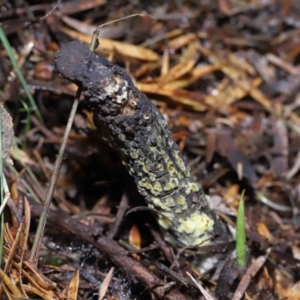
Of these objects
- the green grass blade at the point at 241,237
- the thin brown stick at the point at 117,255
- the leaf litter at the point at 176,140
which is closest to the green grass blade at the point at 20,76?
the leaf litter at the point at 176,140

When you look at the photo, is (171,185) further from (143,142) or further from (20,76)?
(20,76)

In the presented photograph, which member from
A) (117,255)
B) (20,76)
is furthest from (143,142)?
(20,76)

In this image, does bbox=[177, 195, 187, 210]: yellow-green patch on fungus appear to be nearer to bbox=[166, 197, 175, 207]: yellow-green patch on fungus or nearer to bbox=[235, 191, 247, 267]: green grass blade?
bbox=[166, 197, 175, 207]: yellow-green patch on fungus

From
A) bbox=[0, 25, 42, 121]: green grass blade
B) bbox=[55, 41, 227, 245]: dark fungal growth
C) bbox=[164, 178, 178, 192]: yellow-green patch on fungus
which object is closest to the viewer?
bbox=[55, 41, 227, 245]: dark fungal growth

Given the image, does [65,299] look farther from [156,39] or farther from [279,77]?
[279,77]

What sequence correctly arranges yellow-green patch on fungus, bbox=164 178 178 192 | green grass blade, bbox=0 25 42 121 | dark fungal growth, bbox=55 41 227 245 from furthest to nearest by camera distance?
green grass blade, bbox=0 25 42 121 < yellow-green patch on fungus, bbox=164 178 178 192 < dark fungal growth, bbox=55 41 227 245

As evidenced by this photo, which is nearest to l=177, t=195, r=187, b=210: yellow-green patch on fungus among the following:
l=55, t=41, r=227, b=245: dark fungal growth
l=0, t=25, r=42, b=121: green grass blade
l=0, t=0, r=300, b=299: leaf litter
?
l=55, t=41, r=227, b=245: dark fungal growth
